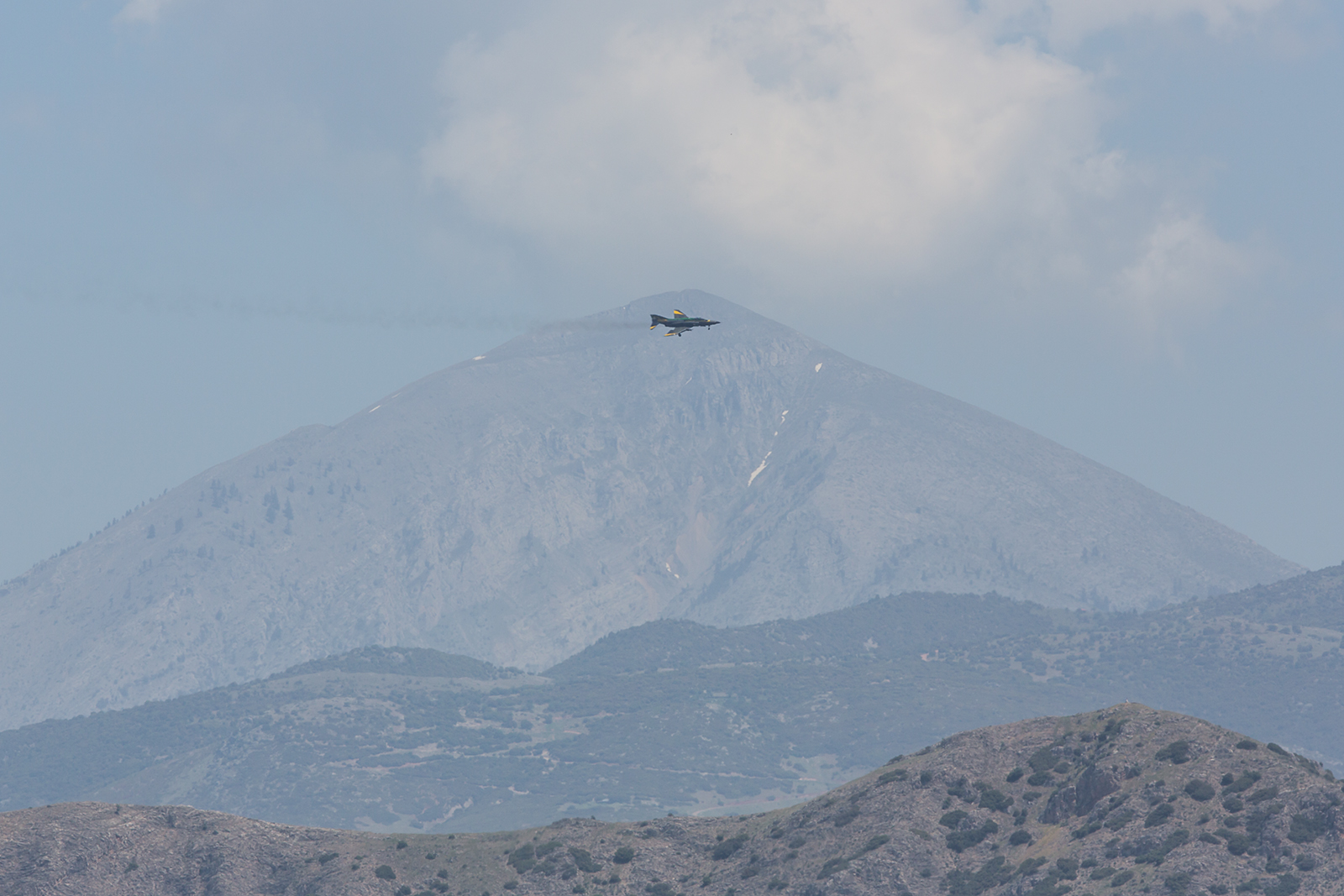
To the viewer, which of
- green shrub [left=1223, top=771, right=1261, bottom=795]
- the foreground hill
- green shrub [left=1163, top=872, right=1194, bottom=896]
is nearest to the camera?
green shrub [left=1163, top=872, right=1194, bottom=896]

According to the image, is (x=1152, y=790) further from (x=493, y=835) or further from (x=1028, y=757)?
(x=493, y=835)

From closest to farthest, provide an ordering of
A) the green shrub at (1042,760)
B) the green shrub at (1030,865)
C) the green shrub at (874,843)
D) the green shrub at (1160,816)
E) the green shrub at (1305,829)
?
the green shrub at (1305,829), the green shrub at (1160,816), the green shrub at (1030,865), the green shrub at (874,843), the green shrub at (1042,760)

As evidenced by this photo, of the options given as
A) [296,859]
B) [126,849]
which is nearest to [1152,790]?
[296,859]

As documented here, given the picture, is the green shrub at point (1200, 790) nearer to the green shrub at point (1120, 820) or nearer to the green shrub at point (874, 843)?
the green shrub at point (1120, 820)

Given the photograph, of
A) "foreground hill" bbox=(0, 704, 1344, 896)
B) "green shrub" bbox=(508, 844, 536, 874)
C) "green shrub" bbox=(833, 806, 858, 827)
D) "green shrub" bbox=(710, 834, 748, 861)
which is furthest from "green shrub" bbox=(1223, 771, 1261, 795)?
"green shrub" bbox=(508, 844, 536, 874)

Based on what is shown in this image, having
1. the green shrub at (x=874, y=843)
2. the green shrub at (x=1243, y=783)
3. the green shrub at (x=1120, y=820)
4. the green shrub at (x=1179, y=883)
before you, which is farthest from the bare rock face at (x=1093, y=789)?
the green shrub at (x=874, y=843)

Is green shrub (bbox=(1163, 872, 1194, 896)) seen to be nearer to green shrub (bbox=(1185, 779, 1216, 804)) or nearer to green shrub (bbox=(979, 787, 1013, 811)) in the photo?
green shrub (bbox=(1185, 779, 1216, 804))

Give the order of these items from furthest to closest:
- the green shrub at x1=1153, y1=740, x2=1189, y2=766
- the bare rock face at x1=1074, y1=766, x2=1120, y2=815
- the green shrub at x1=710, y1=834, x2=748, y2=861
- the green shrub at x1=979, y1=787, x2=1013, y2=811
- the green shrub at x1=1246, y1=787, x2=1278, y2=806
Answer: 1. the green shrub at x1=710, y1=834, x2=748, y2=861
2. the green shrub at x1=979, y1=787, x2=1013, y2=811
3. the green shrub at x1=1153, y1=740, x2=1189, y2=766
4. the bare rock face at x1=1074, y1=766, x2=1120, y2=815
5. the green shrub at x1=1246, y1=787, x2=1278, y2=806
